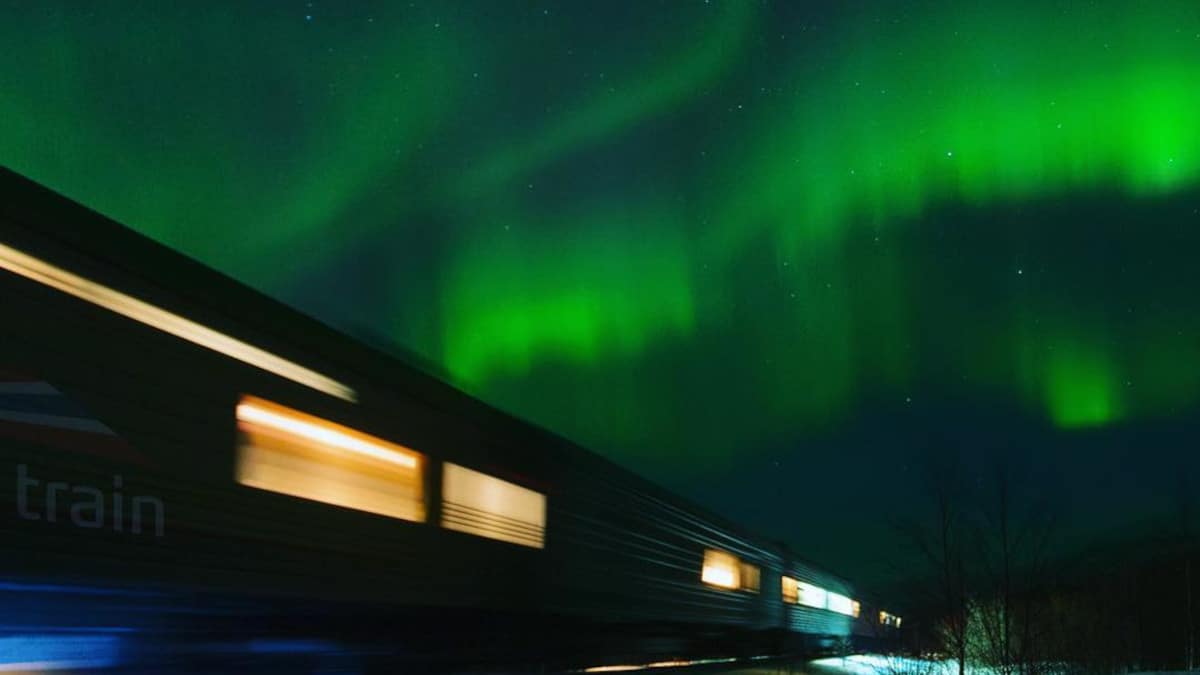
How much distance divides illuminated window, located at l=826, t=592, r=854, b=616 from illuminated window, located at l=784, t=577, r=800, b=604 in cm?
487

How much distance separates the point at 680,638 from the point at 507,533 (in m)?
5.59

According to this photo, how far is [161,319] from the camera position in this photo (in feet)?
16.1

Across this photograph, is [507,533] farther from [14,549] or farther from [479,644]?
[14,549]

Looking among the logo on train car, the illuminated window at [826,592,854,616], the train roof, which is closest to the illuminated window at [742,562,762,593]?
the illuminated window at [826,592,854,616]

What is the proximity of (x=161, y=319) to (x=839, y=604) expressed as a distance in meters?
26.3

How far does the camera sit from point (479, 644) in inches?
314

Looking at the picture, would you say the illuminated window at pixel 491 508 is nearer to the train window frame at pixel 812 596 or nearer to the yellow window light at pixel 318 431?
the yellow window light at pixel 318 431

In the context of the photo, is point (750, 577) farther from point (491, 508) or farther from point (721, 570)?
point (491, 508)

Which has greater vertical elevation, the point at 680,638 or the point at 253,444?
the point at 253,444

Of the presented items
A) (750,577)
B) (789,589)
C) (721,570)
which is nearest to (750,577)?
(750,577)

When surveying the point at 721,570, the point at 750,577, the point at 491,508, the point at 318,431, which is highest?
the point at 318,431

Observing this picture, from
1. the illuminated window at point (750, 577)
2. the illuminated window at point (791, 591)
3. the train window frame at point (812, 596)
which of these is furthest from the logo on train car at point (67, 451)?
the train window frame at point (812, 596)

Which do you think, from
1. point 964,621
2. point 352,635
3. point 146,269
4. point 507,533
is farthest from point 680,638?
point 146,269

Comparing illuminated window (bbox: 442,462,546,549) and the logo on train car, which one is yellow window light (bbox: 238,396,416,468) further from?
the logo on train car
